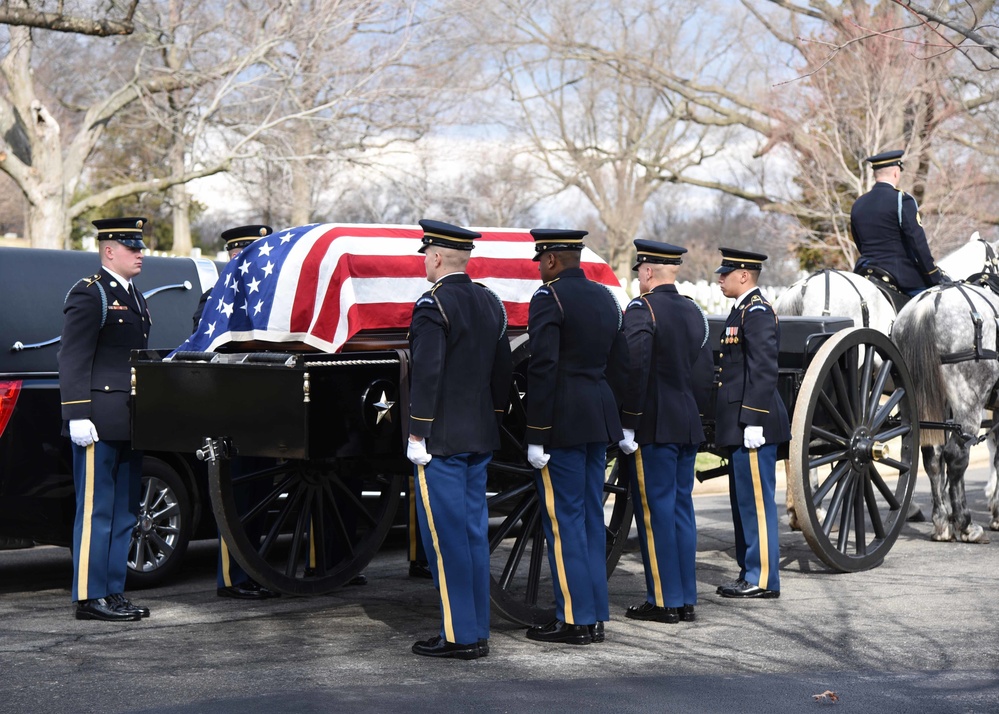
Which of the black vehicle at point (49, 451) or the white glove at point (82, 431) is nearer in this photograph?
the white glove at point (82, 431)

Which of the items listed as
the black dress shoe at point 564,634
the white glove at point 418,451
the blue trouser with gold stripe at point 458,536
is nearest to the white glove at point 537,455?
the blue trouser with gold stripe at point 458,536

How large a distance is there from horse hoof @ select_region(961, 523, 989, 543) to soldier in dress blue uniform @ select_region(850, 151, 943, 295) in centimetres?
167

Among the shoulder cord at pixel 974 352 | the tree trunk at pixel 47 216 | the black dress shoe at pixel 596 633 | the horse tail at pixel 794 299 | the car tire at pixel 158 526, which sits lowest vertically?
the black dress shoe at pixel 596 633

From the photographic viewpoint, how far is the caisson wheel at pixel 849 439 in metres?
6.96

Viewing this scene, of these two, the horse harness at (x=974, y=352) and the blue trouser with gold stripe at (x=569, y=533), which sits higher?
the horse harness at (x=974, y=352)

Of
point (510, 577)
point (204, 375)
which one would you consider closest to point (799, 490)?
point (510, 577)

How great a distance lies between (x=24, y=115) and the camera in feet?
51.7

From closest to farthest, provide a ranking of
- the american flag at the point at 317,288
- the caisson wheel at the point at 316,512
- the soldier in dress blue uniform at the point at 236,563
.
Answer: the american flag at the point at 317,288 < the caisson wheel at the point at 316,512 < the soldier in dress blue uniform at the point at 236,563

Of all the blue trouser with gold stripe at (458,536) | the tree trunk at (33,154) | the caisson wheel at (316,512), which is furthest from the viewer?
the tree trunk at (33,154)

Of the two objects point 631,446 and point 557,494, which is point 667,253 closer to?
point 631,446

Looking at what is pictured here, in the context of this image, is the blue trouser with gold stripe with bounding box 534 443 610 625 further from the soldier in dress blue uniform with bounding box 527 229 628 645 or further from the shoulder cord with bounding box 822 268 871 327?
the shoulder cord with bounding box 822 268 871 327

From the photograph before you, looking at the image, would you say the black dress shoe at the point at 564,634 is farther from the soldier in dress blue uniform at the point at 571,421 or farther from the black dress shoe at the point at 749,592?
the black dress shoe at the point at 749,592

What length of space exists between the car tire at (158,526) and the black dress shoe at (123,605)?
0.59 m

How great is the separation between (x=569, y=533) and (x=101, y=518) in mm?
2237
